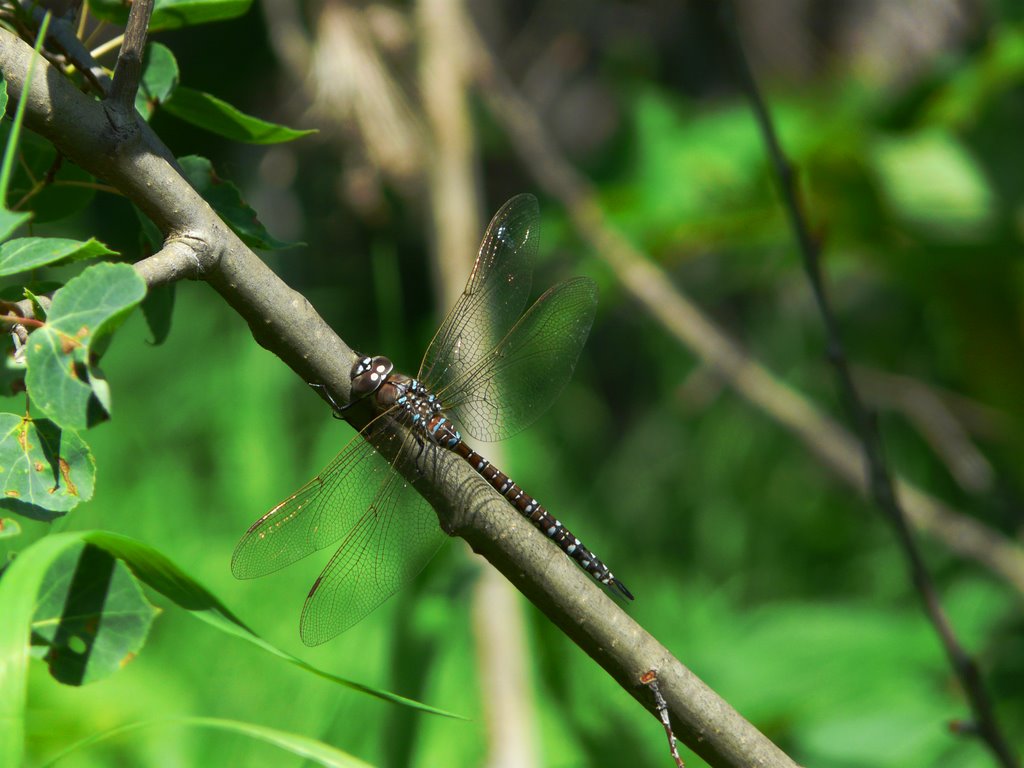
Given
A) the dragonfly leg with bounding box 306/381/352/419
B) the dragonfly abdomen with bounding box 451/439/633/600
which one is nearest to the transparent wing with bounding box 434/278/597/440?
the dragonfly abdomen with bounding box 451/439/633/600

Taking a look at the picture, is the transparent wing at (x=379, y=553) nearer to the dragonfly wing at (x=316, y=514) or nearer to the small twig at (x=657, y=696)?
the dragonfly wing at (x=316, y=514)

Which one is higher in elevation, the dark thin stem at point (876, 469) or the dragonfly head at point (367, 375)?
the dark thin stem at point (876, 469)

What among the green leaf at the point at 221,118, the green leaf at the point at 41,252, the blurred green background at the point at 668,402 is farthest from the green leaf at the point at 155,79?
the blurred green background at the point at 668,402

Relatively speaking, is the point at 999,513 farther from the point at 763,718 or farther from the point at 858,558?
the point at 763,718

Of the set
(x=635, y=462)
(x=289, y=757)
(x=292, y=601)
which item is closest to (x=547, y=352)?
(x=289, y=757)

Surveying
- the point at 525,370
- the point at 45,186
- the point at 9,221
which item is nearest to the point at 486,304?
the point at 525,370

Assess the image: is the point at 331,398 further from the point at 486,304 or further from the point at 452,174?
the point at 452,174

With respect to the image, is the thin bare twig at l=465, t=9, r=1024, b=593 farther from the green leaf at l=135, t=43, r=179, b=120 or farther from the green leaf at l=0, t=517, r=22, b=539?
the green leaf at l=0, t=517, r=22, b=539
